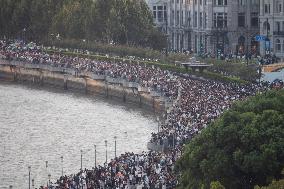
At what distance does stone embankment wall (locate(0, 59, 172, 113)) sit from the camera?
454 ft

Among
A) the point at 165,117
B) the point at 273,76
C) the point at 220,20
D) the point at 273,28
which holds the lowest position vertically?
the point at 165,117

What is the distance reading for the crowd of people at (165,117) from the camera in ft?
259

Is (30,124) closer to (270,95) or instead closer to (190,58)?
(190,58)

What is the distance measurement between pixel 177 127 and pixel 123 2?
7330 centimetres

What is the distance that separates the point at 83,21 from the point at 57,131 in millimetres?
53061

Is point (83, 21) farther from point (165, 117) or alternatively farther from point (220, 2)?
point (165, 117)

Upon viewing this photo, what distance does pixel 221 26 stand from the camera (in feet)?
557

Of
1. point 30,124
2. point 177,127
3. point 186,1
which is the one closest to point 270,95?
point 177,127

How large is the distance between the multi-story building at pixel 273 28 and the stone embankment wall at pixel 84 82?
73.4ft

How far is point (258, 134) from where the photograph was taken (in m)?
65.6

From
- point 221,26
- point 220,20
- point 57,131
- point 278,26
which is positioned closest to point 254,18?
point 221,26

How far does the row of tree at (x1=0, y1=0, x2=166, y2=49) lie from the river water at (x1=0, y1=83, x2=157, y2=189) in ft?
52.6

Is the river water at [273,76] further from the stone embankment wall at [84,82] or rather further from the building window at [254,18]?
the building window at [254,18]

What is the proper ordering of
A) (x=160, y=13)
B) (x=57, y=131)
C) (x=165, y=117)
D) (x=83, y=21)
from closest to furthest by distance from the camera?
(x=165, y=117) < (x=57, y=131) < (x=83, y=21) < (x=160, y=13)
